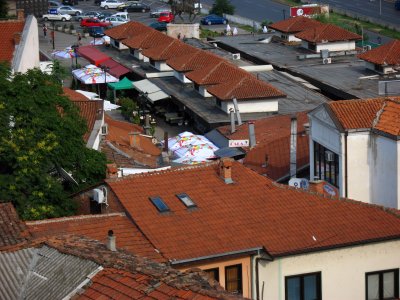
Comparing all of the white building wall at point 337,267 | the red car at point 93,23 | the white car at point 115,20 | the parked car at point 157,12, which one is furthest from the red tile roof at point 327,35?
the white building wall at point 337,267

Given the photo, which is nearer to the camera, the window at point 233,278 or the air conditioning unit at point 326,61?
the window at point 233,278

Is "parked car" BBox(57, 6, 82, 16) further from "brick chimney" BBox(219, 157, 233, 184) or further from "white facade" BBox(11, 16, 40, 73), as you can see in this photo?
"brick chimney" BBox(219, 157, 233, 184)

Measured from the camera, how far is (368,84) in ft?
182

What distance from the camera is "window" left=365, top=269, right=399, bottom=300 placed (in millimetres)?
23562

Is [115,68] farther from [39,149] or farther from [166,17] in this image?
[39,149]

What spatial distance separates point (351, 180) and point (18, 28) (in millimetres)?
16842

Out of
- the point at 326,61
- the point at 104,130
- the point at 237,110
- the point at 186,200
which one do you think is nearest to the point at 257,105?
the point at 237,110

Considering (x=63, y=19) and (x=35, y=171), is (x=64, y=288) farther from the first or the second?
(x=63, y=19)

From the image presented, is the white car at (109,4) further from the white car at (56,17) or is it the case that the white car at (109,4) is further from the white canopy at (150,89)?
the white canopy at (150,89)

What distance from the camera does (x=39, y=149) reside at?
28656 mm

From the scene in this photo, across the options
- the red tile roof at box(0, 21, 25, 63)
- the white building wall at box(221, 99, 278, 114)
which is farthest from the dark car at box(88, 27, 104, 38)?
the red tile roof at box(0, 21, 25, 63)

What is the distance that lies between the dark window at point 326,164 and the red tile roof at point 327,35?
35.3 m

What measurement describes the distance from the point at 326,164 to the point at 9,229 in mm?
14230

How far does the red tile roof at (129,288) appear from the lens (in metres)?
14.3
